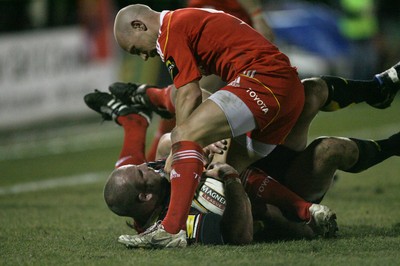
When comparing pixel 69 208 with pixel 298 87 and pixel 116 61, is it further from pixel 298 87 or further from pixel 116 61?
pixel 116 61

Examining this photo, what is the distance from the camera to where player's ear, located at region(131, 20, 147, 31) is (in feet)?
19.4

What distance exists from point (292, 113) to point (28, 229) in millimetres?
2177

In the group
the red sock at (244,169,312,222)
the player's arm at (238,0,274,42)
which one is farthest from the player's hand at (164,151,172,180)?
the player's arm at (238,0,274,42)

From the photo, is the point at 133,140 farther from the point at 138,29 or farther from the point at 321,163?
the point at 321,163

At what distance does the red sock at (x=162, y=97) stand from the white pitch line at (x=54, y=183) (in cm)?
222

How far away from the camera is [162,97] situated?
7457mm

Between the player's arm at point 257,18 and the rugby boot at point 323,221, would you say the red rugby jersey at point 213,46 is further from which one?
the player's arm at point 257,18

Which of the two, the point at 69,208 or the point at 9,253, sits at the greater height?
the point at 9,253

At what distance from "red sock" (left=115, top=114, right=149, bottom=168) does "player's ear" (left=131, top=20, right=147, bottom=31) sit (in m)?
1.46

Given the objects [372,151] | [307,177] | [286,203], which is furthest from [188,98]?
[372,151]

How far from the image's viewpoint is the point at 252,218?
577cm

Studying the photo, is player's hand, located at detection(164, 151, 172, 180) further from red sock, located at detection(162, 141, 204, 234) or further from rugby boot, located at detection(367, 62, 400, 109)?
rugby boot, located at detection(367, 62, 400, 109)

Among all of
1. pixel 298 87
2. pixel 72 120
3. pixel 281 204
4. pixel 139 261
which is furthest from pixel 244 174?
pixel 72 120

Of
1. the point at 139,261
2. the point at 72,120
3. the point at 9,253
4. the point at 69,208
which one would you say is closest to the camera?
the point at 139,261
